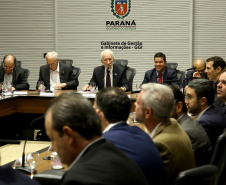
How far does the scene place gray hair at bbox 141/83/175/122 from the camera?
2.80 meters

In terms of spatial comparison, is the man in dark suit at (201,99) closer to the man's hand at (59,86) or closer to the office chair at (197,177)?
the office chair at (197,177)

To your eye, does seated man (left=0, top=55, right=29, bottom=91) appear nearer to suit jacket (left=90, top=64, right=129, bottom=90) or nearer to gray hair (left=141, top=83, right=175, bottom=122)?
suit jacket (left=90, top=64, right=129, bottom=90)

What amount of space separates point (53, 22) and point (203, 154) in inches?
299

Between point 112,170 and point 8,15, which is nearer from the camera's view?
point 112,170

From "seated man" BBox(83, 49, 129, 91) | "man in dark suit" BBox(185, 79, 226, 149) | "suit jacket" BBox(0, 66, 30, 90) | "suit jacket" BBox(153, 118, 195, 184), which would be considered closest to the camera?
"suit jacket" BBox(153, 118, 195, 184)

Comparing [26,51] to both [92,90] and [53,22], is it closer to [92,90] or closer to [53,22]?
[53,22]

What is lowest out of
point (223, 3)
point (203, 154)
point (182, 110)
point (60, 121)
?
point (203, 154)

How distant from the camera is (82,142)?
65.0 inches

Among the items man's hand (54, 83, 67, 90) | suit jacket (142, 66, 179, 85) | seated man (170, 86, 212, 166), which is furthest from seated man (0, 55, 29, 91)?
seated man (170, 86, 212, 166)

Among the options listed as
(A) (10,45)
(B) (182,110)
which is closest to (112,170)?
(B) (182,110)

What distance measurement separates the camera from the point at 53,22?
395 inches

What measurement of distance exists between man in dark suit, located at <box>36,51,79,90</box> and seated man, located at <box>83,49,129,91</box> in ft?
1.51

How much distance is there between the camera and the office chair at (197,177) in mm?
1610

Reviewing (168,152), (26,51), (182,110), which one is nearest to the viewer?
(168,152)
